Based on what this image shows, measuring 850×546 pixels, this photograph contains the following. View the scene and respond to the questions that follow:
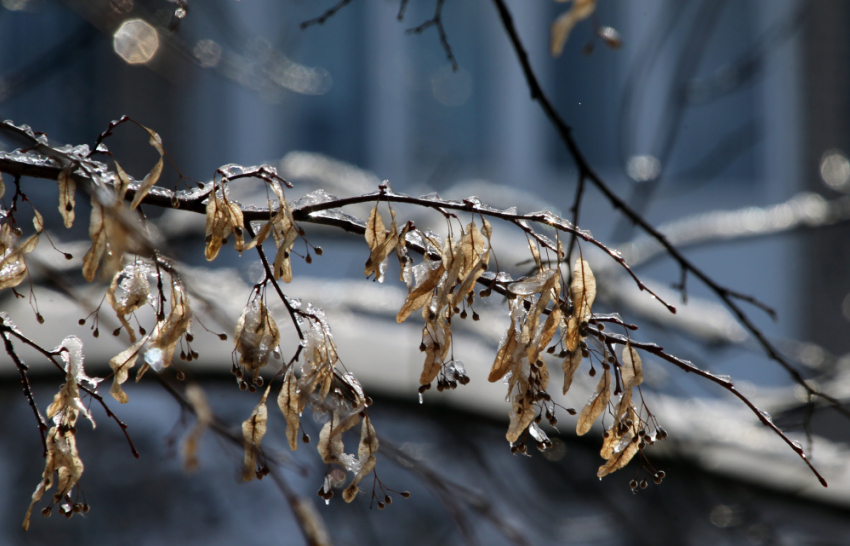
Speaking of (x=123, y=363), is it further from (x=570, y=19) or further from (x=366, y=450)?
(x=570, y=19)

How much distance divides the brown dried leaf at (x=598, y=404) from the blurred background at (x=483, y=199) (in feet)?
4.81

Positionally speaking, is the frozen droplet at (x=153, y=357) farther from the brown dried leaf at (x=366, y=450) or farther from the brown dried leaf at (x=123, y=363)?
the brown dried leaf at (x=366, y=450)

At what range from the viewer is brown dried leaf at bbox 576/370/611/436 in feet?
2.62

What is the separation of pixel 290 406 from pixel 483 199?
8.55 ft

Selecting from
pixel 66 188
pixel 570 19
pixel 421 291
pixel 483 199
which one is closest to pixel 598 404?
pixel 421 291

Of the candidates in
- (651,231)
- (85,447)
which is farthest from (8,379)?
(651,231)

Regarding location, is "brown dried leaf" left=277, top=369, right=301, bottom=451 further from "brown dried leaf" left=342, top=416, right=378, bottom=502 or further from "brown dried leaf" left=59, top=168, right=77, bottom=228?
"brown dried leaf" left=59, top=168, right=77, bottom=228

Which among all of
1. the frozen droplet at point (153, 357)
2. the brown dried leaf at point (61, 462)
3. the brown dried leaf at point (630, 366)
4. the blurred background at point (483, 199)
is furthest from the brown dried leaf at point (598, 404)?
the blurred background at point (483, 199)

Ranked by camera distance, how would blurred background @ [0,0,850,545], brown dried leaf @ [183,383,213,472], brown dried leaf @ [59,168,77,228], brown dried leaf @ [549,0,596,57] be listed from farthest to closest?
blurred background @ [0,0,850,545] → brown dried leaf @ [183,383,213,472] → brown dried leaf @ [59,168,77,228] → brown dried leaf @ [549,0,596,57]

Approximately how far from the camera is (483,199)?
333cm

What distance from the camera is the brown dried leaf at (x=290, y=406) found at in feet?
2.61

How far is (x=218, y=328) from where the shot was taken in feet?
8.11

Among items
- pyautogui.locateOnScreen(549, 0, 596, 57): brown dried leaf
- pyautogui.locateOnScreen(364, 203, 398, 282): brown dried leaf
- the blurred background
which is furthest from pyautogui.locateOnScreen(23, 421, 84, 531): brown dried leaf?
the blurred background

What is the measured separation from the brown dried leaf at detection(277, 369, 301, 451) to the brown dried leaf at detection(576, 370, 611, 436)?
0.32 meters
